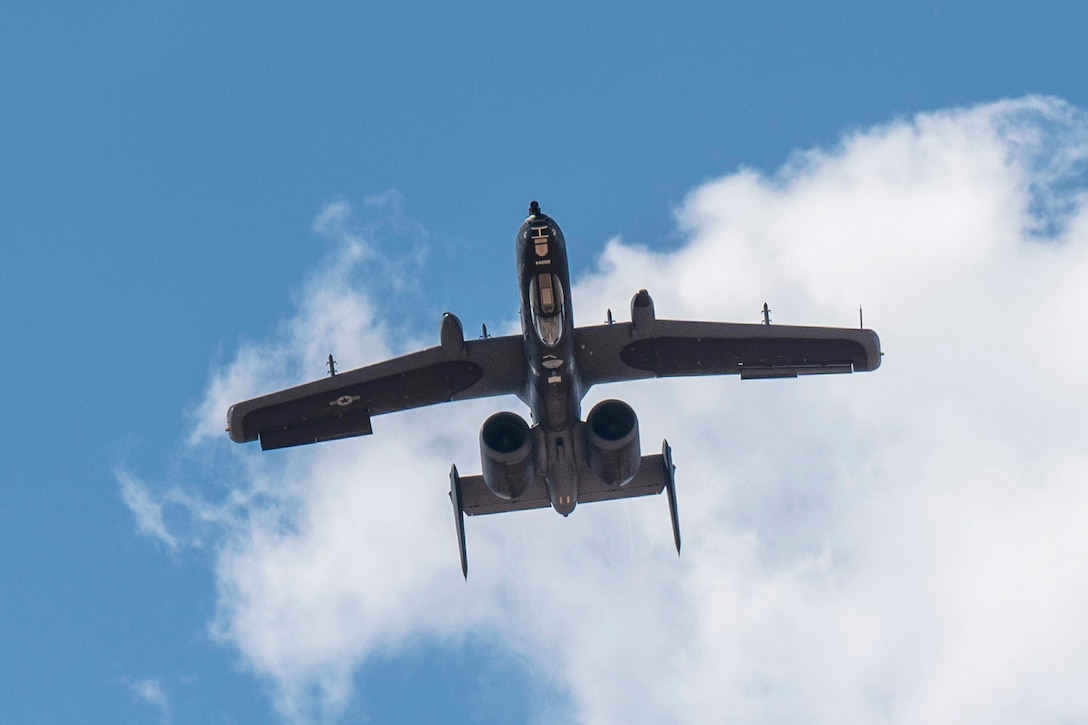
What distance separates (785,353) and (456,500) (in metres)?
8.30

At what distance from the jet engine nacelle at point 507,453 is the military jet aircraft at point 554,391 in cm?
3

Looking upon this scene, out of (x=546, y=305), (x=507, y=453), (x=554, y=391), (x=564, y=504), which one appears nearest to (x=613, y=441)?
(x=554, y=391)

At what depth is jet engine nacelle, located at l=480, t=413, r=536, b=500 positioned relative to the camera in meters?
32.5

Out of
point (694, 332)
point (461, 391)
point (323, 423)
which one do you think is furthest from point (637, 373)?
point (323, 423)

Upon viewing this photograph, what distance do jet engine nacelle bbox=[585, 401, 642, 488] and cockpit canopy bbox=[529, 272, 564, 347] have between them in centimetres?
228

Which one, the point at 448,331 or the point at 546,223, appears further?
the point at 448,331

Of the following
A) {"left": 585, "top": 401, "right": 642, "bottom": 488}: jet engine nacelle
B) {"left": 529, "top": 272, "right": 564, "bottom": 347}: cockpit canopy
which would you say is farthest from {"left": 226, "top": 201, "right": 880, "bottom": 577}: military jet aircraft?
{"left": 529, "top": 272, "right": 564, "bottom": 347}: cockpit canopy

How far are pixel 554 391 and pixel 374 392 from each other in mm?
4457

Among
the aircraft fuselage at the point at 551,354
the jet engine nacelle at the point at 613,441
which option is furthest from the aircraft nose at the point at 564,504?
the jet engine nacelle at the point at 613,441

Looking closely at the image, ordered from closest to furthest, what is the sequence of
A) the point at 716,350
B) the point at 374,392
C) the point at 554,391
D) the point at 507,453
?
the point at 507,453 → the point at 554,391 → the point at 716,350 → the point at 374,392

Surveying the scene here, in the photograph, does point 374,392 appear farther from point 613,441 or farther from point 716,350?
point 716,350

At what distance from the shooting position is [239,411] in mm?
34156

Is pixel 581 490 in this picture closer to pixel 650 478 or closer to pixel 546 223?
pixel 650 478

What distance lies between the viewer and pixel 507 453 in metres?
32.4
